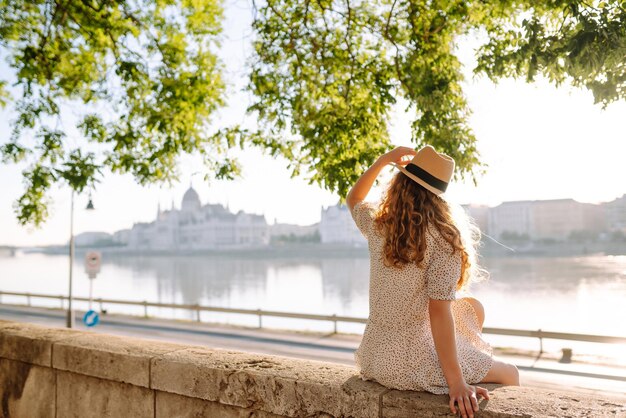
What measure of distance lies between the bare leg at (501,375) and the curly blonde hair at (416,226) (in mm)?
341

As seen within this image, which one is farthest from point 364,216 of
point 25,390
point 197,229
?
point 197,229

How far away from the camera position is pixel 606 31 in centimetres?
534

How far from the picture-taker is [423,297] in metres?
2.26

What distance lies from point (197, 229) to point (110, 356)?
169 meters

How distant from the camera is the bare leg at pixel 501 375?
7.73ft

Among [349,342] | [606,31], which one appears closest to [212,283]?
[349,342]

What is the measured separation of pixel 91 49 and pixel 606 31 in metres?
8.06

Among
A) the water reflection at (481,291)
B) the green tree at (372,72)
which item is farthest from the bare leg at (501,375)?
the water reflection at (481,291)

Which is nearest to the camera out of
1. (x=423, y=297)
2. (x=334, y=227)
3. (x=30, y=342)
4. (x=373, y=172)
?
(x=423, y=297)

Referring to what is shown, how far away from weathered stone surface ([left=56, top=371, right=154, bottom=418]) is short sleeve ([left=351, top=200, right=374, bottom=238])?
4.50 feet

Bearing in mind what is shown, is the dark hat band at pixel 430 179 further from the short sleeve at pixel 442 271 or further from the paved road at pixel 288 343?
the paved road at pixel 288 343

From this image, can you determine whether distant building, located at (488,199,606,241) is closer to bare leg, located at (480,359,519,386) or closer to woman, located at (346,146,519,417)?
bare leg, located at (480,359,519,386)

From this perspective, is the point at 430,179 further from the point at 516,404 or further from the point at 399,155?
the point at 516,404

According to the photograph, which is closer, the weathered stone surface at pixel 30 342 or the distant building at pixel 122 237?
the weathered stone surface at pixel 30 342
